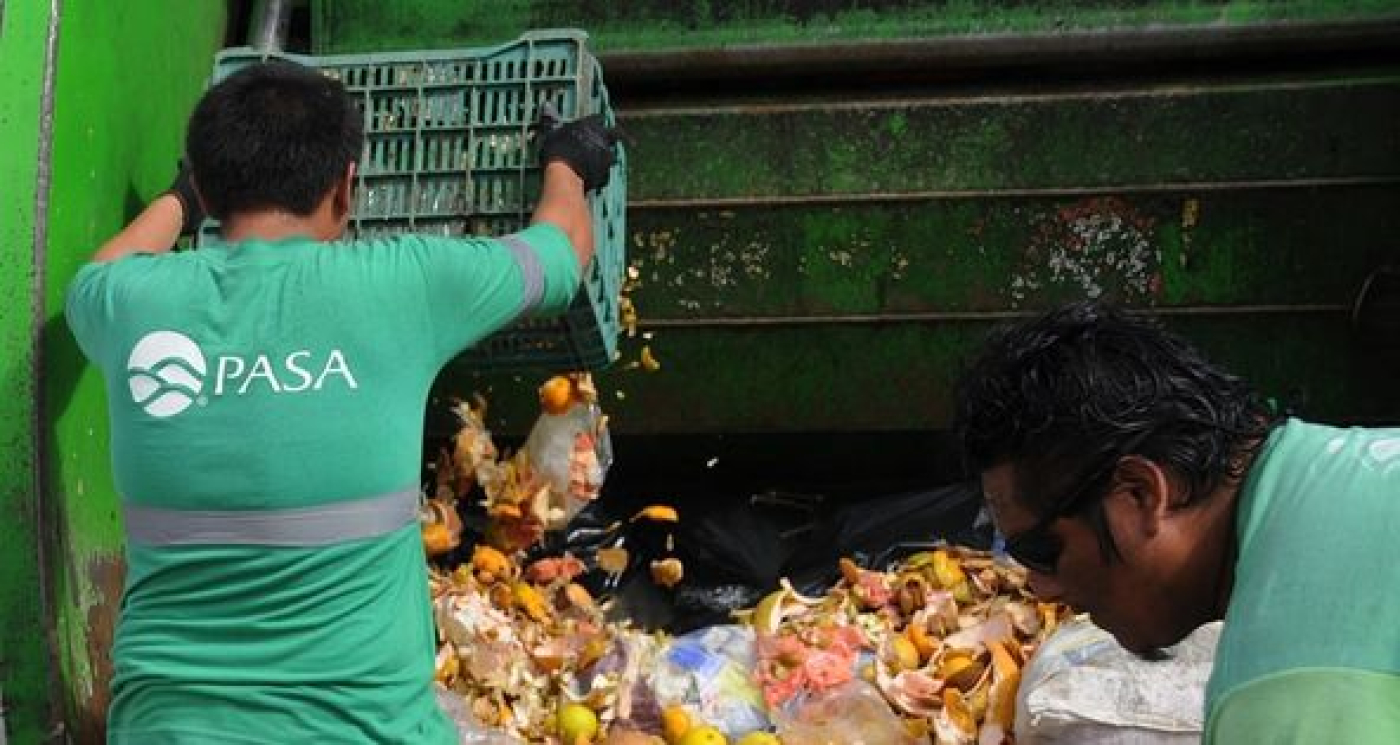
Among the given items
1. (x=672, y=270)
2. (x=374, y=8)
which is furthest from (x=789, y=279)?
(x=374, y=8)

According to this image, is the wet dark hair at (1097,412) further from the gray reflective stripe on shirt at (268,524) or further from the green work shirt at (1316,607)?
the gray reflective stripe on shirt at (268,524)

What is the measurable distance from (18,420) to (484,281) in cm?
68

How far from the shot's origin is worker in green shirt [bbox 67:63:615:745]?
1.78 metres

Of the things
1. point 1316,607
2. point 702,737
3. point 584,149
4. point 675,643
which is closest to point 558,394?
point 675,643

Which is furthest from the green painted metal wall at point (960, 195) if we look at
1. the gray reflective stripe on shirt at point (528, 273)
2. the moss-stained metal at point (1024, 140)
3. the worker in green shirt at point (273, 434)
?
the worker in green shirt at point (273, 434)

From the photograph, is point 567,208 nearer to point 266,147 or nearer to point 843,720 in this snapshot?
point 266,147

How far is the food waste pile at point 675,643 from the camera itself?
2658 millimetres

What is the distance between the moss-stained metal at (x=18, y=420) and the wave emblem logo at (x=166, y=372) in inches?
16.9

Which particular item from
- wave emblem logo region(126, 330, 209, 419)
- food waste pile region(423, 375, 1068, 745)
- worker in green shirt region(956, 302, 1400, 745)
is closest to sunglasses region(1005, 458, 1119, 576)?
worker in green shirt region(956, 302, 1400, 745)

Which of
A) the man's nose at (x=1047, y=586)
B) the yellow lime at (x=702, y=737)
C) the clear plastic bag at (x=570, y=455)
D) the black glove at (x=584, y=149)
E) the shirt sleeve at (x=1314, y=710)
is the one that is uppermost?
the black glove at (x=584, y=149)

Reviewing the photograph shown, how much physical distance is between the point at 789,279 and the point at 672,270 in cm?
22

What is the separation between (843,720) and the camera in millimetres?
2646

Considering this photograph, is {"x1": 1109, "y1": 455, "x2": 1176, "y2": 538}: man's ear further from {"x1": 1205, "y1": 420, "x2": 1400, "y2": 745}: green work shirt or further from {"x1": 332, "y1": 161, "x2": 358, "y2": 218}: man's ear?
{"x1": 332, "y1": 161, "x2": 358, "y2": 218}: man's ear

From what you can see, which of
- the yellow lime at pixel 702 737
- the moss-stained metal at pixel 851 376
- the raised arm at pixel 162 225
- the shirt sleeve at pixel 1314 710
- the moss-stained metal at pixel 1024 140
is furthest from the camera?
the moss-stained metal at pixel 851 376
